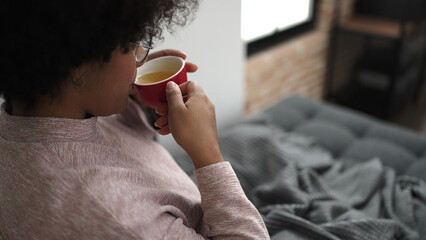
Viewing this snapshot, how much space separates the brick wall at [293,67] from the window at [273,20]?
50mm

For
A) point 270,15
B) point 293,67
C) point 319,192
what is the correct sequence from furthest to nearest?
point 293,67
point 270,15
point 319,192

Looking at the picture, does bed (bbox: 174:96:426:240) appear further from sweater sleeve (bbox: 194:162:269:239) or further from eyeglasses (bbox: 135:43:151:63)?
eyeglasses (bbox: 135:43:151:63)

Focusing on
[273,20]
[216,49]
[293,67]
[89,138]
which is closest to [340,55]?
[293,67]

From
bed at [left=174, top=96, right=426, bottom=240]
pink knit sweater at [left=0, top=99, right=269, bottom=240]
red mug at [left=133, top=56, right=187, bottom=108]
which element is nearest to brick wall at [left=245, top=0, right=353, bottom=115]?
bed at [left=174, top=96, right=426, bottom=240]

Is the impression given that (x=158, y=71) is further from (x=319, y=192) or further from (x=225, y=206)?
(x=319, y=192)

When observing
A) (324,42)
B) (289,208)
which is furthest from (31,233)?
(324,42)

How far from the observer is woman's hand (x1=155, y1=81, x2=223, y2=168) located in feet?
2.23

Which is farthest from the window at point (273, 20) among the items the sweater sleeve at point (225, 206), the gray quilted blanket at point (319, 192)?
the sweater sleeve at point (225, 206)

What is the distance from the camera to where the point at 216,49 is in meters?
1.43

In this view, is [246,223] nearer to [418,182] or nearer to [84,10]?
[84,10]

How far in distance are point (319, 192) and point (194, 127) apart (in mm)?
676

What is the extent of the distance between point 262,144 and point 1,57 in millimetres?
958

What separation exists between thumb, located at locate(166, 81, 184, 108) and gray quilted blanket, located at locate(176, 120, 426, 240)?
1.58 feet

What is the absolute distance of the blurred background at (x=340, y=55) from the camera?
7.21ft
